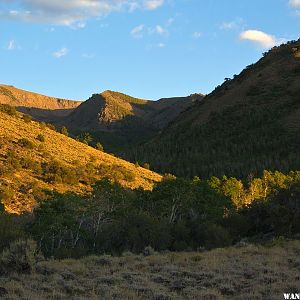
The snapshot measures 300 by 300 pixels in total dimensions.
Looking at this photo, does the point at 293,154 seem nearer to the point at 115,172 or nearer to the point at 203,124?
the point at 203,124

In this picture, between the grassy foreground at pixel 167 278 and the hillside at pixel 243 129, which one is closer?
the grassy foreground at pixel 167 278

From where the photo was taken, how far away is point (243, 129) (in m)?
110

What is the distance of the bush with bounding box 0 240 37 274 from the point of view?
15945 mm

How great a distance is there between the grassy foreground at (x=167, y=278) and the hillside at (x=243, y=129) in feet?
197

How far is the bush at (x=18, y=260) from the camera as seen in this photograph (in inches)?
628

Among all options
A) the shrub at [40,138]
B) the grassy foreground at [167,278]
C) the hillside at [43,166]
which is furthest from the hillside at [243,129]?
the grassy foreground at [167,278]

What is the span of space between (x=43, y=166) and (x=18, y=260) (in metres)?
30.3

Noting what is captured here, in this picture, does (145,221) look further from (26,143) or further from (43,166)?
(26,143)

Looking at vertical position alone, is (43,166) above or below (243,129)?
below

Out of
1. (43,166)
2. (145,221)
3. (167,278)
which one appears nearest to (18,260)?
(167,278)

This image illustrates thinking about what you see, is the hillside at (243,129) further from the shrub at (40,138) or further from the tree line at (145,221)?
the tree line at (145,221)

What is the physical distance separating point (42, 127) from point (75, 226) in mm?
33971

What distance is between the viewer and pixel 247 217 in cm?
3372

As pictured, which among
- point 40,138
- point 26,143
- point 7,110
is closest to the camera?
point 26,143
